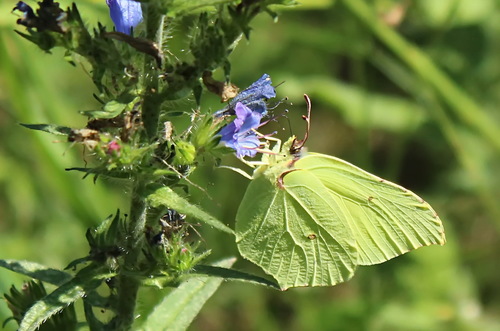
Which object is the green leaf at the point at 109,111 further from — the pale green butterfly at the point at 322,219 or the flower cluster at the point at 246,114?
the pale green butterfly at the point at 322,219

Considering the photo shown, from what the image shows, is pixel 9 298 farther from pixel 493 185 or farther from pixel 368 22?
pixel 493 185

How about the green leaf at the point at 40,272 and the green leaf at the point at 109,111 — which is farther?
the green leaf at the point at 40,272

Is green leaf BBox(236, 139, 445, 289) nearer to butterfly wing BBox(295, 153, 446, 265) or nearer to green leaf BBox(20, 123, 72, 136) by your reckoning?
butterfly wing BBox(295, 153, 446, 265)

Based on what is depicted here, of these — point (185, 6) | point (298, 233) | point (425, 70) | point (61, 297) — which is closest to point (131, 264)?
point (61, 297)

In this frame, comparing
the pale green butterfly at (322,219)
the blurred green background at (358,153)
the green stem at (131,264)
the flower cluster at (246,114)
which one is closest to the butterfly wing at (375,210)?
the pale green butterfly at (322,219)

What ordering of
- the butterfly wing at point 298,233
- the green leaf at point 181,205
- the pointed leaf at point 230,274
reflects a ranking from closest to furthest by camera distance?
the green leaf at point 181,205 < the pointed leaf at point 230,274 < the butterfly wing at point 298,233

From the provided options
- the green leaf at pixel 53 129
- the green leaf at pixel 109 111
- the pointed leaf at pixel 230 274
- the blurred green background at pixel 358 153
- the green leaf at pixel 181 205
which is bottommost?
the blurred green background at pixel 358 153

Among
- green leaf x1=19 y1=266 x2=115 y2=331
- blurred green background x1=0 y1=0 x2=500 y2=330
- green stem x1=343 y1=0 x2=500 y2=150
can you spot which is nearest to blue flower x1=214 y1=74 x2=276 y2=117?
green leaf x1=19 y1=266 x2=115 y2=331

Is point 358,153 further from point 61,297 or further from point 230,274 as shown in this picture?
point 61,297
